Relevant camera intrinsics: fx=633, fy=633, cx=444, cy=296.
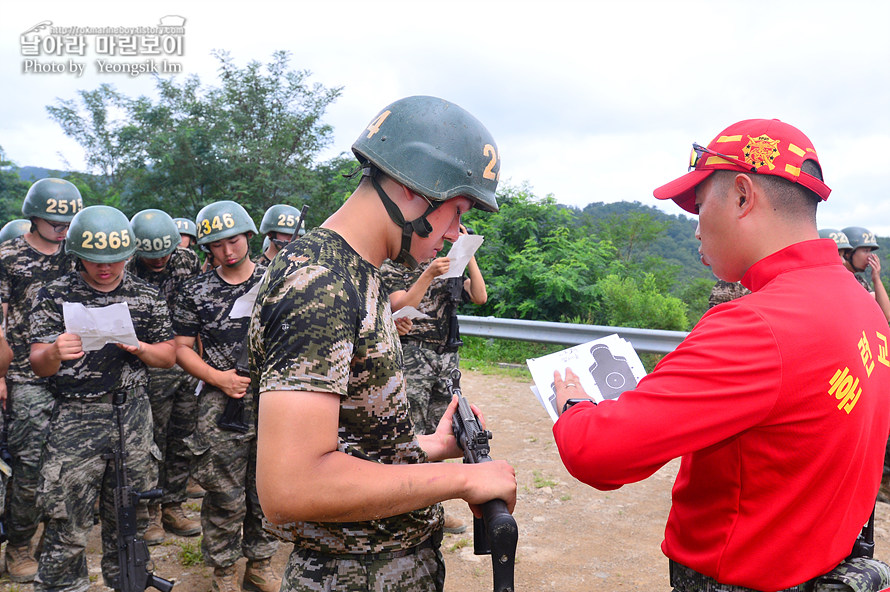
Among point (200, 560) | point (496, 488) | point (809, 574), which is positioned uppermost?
point (496, 488)

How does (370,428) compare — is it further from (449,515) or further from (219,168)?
(219,168)

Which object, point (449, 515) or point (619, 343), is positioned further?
point (449, 515)

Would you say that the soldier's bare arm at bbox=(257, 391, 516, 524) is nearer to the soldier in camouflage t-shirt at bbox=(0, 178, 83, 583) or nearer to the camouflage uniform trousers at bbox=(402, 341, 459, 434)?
the camouflage uniform trousers at bbox=(402, 341, 459, 434)

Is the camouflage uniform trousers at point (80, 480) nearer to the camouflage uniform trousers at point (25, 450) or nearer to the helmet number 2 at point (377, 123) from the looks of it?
the camouflage uniform trousers at point (25, 450)

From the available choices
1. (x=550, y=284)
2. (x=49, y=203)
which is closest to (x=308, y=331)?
(x=49, y=203)

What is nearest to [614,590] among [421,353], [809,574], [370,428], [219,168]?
[421,353]

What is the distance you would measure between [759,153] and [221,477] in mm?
3961

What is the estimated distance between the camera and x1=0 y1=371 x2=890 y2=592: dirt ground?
15.0 feet

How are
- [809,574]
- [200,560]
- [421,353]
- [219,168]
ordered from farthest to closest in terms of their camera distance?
[219,168]
[421,353]
[200,560]
[809,574]

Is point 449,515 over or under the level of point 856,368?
under

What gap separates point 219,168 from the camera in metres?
25.0

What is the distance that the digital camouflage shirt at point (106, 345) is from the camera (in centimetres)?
421

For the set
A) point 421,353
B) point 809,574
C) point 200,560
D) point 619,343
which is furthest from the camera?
point 421,353

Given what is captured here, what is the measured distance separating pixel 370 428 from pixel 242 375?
3040 millimetres
